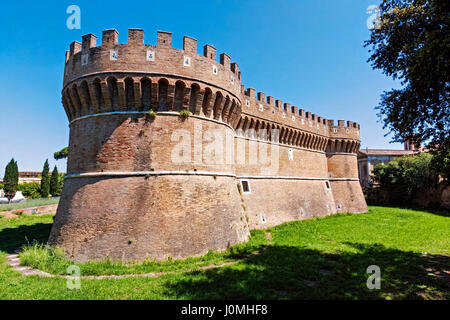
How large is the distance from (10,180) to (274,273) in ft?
162

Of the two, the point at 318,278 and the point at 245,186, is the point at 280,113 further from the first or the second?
the point at 318,278

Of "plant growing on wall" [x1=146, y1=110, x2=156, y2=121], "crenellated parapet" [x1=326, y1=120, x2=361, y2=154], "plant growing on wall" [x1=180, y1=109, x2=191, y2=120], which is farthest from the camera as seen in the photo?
"crenellated parapet" [x1=326, y1=120, x2=361, y2=154]

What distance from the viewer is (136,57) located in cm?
1091

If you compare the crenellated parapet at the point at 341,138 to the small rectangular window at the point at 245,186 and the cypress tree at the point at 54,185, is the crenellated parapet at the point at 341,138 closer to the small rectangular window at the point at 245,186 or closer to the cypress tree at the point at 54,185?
the small rectangular window at the point at 245,186

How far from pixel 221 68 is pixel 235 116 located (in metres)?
3.09

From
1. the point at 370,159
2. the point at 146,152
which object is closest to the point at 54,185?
the point at 146,152

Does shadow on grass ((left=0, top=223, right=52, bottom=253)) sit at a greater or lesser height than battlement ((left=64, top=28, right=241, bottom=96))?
lesser

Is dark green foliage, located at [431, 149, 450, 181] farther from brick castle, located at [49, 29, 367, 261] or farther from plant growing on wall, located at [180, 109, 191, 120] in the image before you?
plant growing on wall, located at [180, 109, 191, 120]

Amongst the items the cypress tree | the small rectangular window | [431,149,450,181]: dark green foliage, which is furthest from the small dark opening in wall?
the cypress tree

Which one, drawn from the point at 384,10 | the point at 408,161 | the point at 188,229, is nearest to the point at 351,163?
the point at 408,161

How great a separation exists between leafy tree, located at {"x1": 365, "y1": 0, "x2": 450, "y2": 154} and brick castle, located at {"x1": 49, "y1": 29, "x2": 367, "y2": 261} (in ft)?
24.3

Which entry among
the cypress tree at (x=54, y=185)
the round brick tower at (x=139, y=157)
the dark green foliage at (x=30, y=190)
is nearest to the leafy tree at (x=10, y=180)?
the dark green foliage at (x=30, y=190)

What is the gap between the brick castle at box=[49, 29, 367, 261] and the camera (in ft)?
32.9
